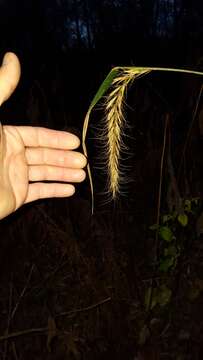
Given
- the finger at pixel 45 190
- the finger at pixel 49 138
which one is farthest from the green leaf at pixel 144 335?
the finger at pixel 49 138

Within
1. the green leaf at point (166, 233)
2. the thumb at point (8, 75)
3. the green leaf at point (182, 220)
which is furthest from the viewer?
the green leaf at point (166, 233)

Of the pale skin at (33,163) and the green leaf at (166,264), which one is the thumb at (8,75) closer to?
the pale skin at (33,163)

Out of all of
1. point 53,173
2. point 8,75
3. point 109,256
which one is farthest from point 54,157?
point 109,256

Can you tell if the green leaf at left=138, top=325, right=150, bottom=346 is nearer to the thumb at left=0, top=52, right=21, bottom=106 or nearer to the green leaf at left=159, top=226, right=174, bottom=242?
the green leaf at left=159, top=226, right=174, bottom=242

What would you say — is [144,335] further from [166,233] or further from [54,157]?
[54,157]

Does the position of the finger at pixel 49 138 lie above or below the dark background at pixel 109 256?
above

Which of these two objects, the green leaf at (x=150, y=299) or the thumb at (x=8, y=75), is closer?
the thumb at (x=8, y=75)

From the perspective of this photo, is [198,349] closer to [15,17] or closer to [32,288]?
[32,288]
